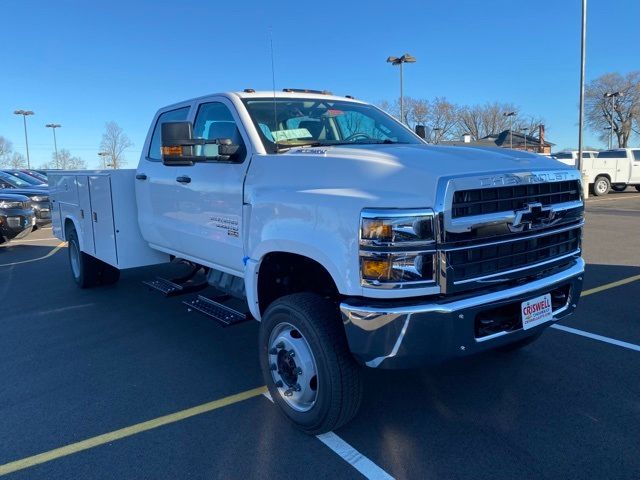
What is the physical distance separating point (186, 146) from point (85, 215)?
3417 millimetres

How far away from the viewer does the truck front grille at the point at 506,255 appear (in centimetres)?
279

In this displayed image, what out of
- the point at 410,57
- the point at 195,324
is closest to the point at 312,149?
the point at 195,324

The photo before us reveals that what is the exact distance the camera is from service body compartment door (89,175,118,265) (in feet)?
19.0

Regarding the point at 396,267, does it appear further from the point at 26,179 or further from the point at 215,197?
the point at 26,179

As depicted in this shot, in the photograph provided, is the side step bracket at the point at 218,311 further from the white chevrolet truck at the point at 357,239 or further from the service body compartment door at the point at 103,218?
the service body compartment door at the point at 103,218

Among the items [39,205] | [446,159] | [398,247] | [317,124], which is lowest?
[39,205]

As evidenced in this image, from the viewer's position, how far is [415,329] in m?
2.67

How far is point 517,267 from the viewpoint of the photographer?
121 inches

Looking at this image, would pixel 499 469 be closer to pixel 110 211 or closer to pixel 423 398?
pixel 423 398

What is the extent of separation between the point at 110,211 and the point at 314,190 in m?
3.50

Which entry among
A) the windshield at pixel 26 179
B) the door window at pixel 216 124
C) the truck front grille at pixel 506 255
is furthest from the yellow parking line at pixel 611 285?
the windshield at pixel 26 179

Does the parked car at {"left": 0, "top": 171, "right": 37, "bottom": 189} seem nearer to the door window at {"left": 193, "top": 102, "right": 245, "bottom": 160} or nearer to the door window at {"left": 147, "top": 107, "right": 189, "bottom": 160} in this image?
the door window at {"left": 147, "top": 107, "right": 189, "bottom": 160}

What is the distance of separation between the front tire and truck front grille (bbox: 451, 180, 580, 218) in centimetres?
99

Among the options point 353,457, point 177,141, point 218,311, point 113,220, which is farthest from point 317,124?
point 113,220
